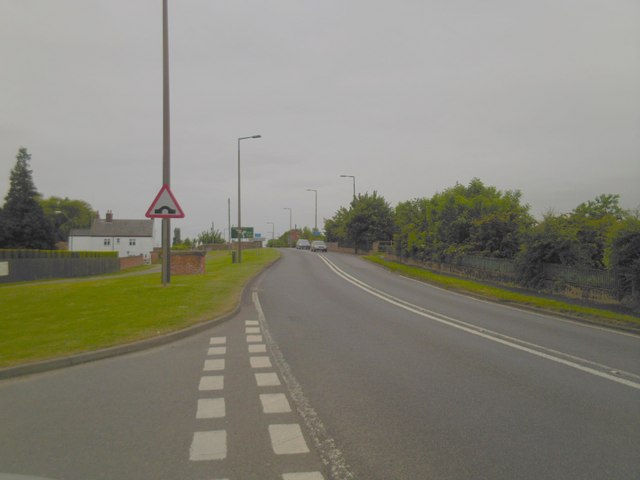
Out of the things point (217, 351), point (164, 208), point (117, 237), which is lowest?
point (217, 351)

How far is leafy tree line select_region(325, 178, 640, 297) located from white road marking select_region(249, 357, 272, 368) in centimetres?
1262

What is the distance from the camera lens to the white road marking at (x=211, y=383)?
18.9 ft

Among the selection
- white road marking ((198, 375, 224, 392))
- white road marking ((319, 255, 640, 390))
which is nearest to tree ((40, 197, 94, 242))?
white road marking ((319, 255, 640, 390))

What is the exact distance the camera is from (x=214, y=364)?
694cm

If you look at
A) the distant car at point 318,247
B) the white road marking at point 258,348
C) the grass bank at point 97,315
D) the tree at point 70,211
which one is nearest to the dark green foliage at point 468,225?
the grass bank at point 97,315

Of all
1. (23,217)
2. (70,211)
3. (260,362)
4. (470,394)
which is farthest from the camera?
(70,211)

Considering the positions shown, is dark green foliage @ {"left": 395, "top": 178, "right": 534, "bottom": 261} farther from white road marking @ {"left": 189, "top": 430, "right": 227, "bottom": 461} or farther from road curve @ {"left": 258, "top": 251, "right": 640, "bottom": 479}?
white road marking @ {"left": 189, "top": 430, "right": 227, "bottom": 461}

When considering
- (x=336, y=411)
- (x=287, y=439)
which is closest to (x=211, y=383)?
(x=336, y=411)

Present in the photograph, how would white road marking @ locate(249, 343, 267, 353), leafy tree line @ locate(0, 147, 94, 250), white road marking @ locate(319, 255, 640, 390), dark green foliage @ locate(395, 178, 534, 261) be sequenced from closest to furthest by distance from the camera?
1. white road marking @ locate(319, 255, 640, 390)
2. white road marking @ locate(249, 343, 267, 353)
3. dark green foliage @ locate(395, 178, 534, 261)
4. leafy tree line @ locate(0, 147, 94, 250)

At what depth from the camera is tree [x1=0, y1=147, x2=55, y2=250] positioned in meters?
63.6

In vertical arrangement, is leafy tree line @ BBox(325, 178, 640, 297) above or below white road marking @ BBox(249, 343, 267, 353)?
above

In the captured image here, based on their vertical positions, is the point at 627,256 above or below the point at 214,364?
above

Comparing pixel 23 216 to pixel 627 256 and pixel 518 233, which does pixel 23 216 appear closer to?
pixel 518 233

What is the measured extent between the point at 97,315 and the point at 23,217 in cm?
6470
